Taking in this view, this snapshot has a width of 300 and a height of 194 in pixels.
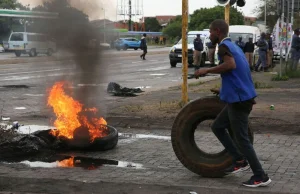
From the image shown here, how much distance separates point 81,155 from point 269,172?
106 inches

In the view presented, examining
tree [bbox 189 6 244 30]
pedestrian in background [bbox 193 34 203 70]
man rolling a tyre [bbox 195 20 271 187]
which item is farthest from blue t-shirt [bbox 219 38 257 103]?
tree [bbox 189 6 244 30]

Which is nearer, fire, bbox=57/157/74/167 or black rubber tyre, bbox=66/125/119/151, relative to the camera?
fire, bbox=57/157/74/167

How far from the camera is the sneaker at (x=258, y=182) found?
5.70 m

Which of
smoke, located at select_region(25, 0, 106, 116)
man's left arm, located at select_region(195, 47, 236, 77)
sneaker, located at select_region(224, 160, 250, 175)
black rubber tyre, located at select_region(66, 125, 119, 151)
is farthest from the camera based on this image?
black rubber tyre, located at select_region(66, 125, 119, 151)

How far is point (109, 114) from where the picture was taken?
415 inches

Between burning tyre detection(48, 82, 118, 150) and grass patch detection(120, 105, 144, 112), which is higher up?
burning tyre detection(48, 82, 118, 150)

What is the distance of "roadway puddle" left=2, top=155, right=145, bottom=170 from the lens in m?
6.79

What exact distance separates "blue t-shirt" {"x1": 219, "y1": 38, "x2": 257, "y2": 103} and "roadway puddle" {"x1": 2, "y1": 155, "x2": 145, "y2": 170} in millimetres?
1704

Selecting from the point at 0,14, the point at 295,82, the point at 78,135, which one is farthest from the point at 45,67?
the point at 295,82

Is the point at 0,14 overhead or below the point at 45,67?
overhead

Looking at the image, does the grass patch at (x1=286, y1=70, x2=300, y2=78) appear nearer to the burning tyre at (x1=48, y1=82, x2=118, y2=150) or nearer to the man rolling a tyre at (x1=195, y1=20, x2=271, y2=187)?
the burning tyre at (x1=48, y1=82, x2=118, y2=150)

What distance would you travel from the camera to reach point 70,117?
25.7 feet

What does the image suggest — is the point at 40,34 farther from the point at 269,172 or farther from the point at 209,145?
the point at 269,172

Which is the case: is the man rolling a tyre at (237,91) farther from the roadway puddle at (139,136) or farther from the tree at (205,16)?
the tree at (205,16)
